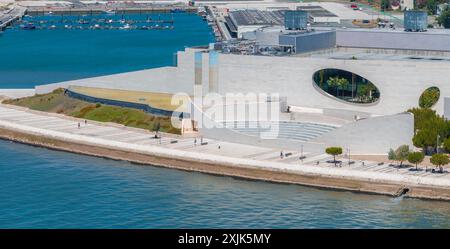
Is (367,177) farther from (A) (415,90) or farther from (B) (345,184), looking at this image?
(A) (415,90)

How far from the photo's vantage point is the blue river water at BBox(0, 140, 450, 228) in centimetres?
3006

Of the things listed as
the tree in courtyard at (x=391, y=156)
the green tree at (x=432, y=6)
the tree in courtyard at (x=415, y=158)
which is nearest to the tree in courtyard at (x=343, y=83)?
the tree in courtyard at (x=391, y=156)

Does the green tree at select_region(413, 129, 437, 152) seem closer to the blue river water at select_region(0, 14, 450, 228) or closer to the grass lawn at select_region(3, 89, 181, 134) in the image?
the blue river water at select_region(0, 14, 450, 228)

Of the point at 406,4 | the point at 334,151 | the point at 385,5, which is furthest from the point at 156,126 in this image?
the point at 406,4

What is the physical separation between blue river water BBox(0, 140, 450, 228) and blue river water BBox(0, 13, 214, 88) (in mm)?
35178

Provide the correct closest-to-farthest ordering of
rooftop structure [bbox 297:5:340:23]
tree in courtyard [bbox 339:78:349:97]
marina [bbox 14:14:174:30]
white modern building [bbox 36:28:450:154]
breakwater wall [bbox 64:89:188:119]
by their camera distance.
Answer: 1. white modern building [bbox 36:28:450:154]
2. tree in courtyard [bbox 339:78:349:97]
3. breakwater wall [bbox 64:89:188:119]
4. rooftop structure [bbox 297:5:340:23]
5. marina [bbox 14:14:174:30]

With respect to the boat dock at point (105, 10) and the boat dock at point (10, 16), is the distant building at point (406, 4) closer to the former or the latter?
the boat dock at point (105, 10)

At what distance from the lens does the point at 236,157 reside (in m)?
40.3

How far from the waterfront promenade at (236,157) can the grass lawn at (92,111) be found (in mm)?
598

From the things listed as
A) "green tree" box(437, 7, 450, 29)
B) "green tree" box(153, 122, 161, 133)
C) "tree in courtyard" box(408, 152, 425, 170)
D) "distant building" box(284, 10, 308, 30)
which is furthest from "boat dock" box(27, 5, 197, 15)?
"tree in courtyard" box(408, 152, 425, 170)

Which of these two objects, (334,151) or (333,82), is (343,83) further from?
(334,151)
